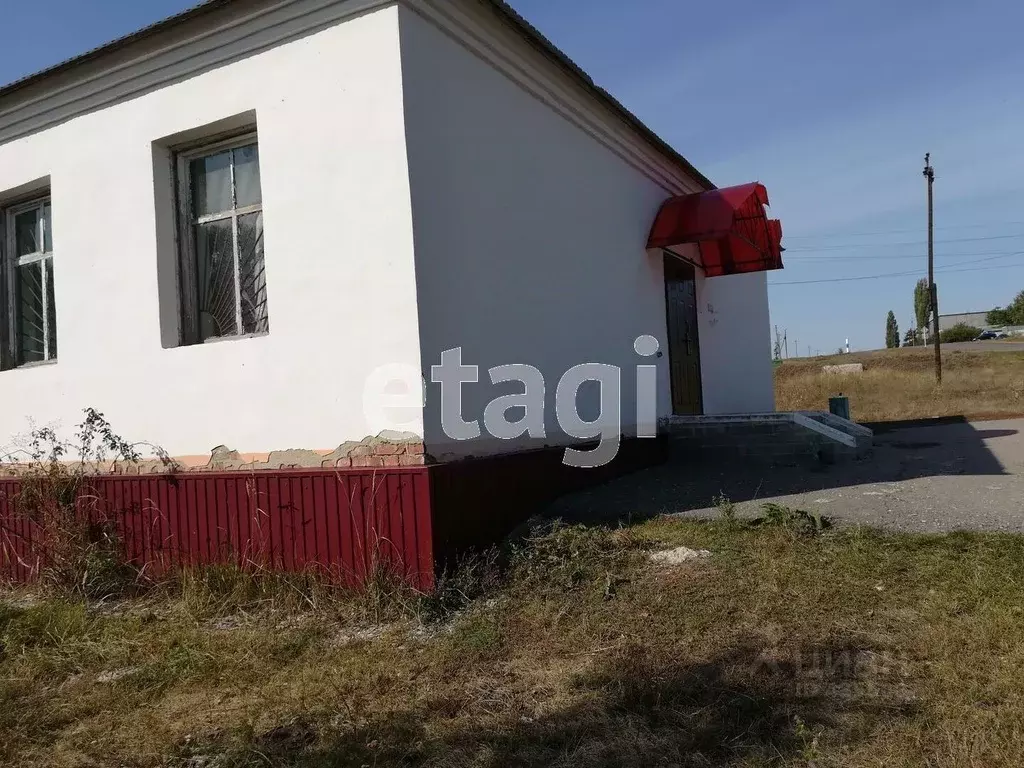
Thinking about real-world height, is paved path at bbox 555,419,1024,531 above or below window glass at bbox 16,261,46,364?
below

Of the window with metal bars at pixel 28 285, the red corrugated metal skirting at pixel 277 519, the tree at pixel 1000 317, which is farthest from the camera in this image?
the tree at pixel 1000 317

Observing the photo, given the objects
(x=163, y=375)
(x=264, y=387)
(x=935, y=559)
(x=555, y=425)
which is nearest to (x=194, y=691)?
(x=264, y=387)

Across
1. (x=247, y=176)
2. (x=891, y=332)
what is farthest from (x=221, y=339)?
(x=891, y=332)

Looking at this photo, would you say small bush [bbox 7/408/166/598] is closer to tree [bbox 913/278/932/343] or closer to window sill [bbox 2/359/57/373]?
window sill [bbox 2/359/57/373]

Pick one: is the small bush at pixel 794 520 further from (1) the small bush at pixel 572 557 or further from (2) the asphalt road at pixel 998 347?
(2) the asphalt road at pixel 998 347

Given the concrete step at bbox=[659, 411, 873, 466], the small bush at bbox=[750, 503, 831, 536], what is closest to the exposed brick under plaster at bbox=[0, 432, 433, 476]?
the small bush at bbox=[750, 503, 831, 536]

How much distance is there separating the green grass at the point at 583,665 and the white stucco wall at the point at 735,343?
18.5ft

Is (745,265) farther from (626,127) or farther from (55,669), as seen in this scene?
(55,669)

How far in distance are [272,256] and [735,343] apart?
8079 millimetres

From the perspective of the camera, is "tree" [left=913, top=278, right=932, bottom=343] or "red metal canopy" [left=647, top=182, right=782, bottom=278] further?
"tree" [left=913, top=278, right=932, bottom=343]

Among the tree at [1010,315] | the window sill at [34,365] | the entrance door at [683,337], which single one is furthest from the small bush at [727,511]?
the tree at [1010,315]

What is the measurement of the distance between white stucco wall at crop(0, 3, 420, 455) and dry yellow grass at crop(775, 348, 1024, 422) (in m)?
11.4

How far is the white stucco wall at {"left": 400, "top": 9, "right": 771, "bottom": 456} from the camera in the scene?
4.86 meters

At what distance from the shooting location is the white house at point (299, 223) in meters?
4.80
